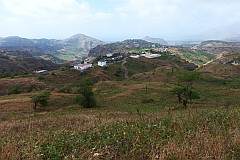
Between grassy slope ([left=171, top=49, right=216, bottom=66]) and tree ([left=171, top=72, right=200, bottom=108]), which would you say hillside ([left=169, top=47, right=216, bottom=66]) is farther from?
tree ([left=171, top=72, right=200, bottom=108])

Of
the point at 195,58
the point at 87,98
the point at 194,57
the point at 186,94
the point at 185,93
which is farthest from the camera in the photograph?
the point at 194,57

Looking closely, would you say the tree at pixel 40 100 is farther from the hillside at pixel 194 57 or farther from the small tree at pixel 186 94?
the hillside at pixel 194 57

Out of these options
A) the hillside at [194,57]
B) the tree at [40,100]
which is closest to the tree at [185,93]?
the tree at [40,100]

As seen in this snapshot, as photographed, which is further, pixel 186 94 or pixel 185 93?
pixel 185 93

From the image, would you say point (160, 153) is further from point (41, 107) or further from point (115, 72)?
point (115, 72)

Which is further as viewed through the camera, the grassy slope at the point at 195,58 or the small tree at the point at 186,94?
the grassy slope at the point at 195,58

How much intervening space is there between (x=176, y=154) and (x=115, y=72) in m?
84.6

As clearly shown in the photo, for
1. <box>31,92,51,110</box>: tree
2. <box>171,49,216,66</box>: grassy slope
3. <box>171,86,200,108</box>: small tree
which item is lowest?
<box>171,49,216,66</box>: grassy slope

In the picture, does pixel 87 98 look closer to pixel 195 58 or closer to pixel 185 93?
pixel 185 93

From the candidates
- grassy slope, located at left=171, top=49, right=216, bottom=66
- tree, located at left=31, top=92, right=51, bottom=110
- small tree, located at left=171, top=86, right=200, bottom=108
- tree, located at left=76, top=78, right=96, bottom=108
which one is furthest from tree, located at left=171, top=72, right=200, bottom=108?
grassy slope, located at left=171, top=49, right=216, bottom=66

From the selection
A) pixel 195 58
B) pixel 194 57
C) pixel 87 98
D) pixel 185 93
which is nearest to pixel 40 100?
pixel 87 98

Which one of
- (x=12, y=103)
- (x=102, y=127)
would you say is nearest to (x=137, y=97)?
(x=12, y=103)

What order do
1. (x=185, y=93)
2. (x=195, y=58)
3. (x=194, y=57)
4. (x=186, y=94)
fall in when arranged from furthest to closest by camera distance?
(x=194, y=57) < (x=195, y=58) < (x=185, y=93) < (x=186, y=94)

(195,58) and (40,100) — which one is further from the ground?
(40,100)
